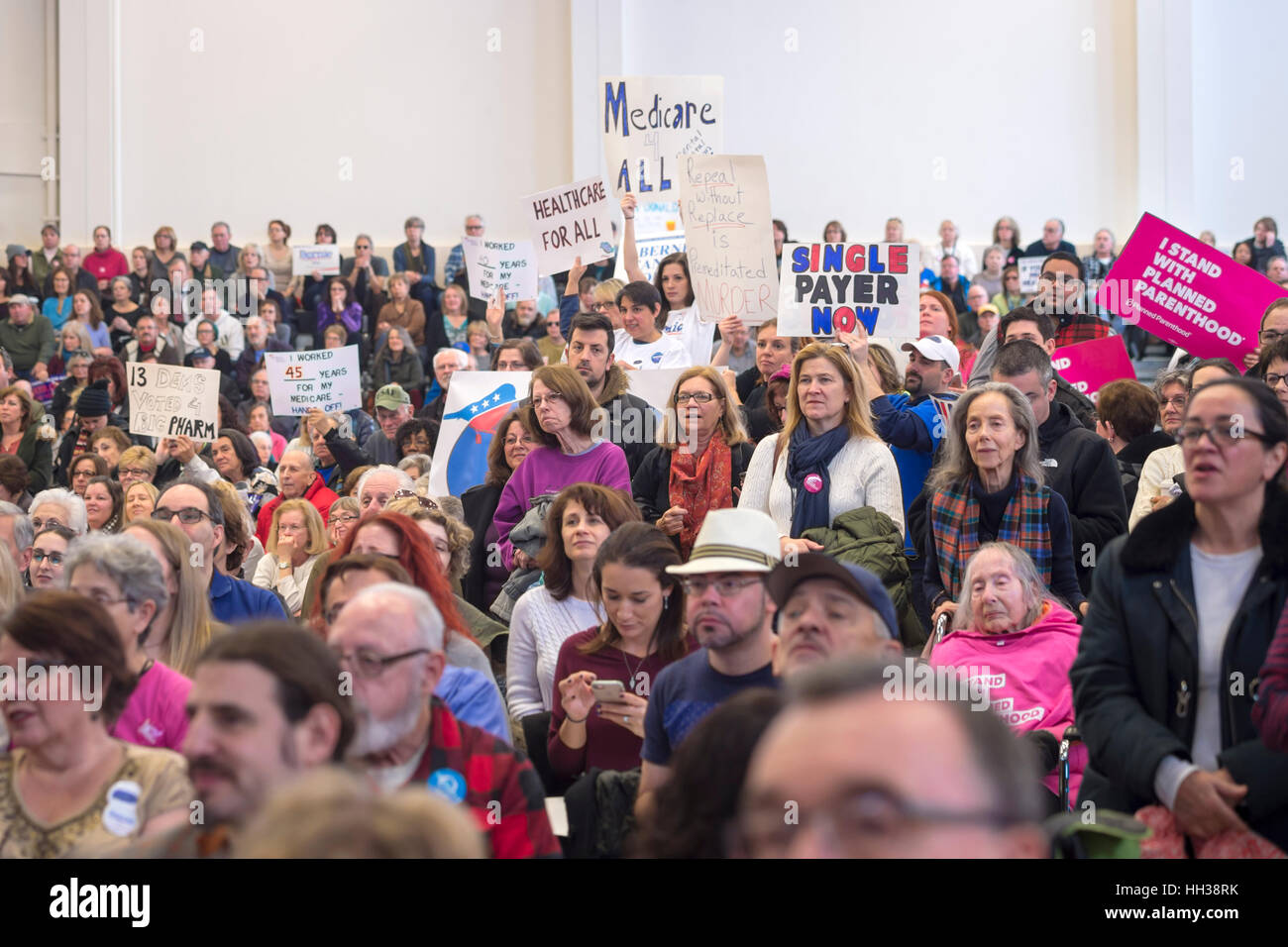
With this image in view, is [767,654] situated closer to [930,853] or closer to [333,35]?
[930,853]

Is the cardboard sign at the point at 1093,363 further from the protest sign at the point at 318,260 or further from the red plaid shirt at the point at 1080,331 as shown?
the protest sign at the point at 318,260

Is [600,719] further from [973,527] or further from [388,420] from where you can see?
[388,420]

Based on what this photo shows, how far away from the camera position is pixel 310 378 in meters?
10.1

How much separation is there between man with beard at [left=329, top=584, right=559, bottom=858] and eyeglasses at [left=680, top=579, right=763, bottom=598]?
88 cm

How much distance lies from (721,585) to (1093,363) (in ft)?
14.2

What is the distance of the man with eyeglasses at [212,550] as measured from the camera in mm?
5723

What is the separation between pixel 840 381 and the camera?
6082 mm

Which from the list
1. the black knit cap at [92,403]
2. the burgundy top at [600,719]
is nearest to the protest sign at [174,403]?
the black knit cap at [92,403]

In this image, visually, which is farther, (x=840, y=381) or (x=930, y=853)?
(x=840, y=381)

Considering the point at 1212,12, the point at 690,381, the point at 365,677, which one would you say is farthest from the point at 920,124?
the point at 365,677

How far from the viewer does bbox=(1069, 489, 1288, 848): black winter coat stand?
3391 millimetres
